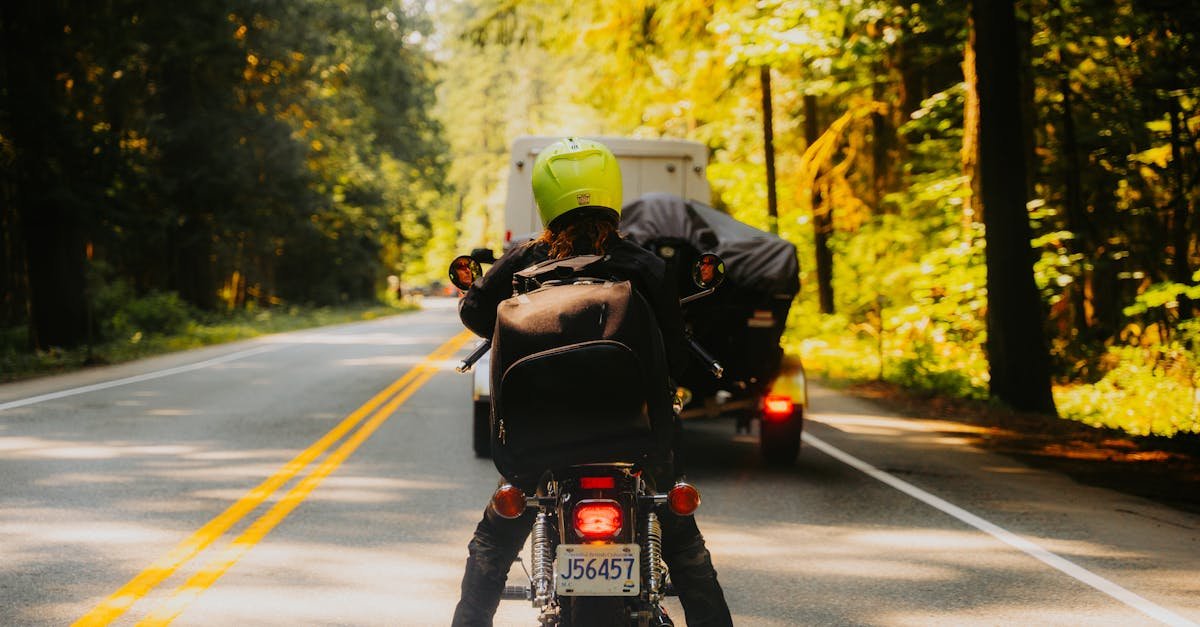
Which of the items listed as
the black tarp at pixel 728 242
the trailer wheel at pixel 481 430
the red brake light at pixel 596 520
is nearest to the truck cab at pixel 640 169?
the trailer wheel at pixel 481 430

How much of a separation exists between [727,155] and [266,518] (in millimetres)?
27474

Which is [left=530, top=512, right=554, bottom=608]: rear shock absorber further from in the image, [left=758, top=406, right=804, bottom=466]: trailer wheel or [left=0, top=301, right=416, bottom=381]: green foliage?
[left=0, top=301, right=416, bottom=381]: green foliage

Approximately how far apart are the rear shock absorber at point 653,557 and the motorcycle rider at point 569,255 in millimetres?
84

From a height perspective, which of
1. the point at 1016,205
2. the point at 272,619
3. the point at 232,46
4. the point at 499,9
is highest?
the point at 232,46

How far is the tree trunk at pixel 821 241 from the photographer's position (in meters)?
29.0

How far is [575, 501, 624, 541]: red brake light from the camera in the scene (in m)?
3.65

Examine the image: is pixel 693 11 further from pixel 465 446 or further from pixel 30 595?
pixel 30 595

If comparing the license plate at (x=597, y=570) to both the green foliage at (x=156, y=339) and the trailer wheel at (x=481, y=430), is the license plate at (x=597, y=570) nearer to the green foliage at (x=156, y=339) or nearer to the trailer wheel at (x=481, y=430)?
the trailer wheel at (x=481, y=430)

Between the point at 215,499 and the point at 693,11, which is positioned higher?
the point at 693,11

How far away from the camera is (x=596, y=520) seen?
3.66 m

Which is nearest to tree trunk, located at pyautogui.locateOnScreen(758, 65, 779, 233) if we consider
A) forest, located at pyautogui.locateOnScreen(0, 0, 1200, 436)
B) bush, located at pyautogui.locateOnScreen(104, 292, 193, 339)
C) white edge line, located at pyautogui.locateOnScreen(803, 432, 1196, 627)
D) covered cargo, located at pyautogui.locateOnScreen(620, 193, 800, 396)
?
forest, located at pyautogui.locateOnScreen(0, 0, 1200, 436)

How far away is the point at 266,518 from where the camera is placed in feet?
25.7

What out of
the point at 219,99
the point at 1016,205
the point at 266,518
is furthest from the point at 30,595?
the point at 219,99

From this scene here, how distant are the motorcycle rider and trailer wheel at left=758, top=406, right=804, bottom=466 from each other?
624cm
